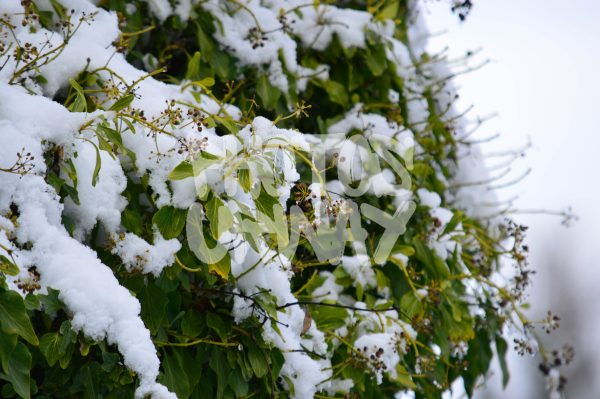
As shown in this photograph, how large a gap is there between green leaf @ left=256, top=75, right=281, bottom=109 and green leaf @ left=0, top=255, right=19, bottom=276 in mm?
1046

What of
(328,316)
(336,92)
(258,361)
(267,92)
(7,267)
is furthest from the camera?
(336,92)

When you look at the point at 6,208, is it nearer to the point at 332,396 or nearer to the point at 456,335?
the point at 332,396

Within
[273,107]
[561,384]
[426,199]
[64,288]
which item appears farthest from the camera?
[561,384]

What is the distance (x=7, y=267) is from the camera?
4.00 feet

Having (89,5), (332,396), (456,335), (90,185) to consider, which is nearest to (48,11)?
(89,5)

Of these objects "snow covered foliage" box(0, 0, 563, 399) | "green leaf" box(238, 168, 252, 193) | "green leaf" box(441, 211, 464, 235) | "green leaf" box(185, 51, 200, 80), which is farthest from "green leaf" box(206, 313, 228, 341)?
"green leaf" box(441, 211, 464, 235)

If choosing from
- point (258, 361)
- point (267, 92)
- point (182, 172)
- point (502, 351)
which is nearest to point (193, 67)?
point (267, 92)

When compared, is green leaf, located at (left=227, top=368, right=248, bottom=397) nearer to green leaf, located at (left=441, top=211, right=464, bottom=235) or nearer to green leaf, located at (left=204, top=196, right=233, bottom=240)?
green leaf, located at (left=204, top=196, right=233, bottom=240)

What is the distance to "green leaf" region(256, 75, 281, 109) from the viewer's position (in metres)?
2.15

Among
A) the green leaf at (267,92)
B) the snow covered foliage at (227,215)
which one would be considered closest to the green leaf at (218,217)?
the snow covered foliage at (227,215)

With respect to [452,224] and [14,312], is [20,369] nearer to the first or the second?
[14,312]

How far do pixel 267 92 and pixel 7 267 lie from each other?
3.63 ft

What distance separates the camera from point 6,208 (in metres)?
1.39

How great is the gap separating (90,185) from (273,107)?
2.45 ft
